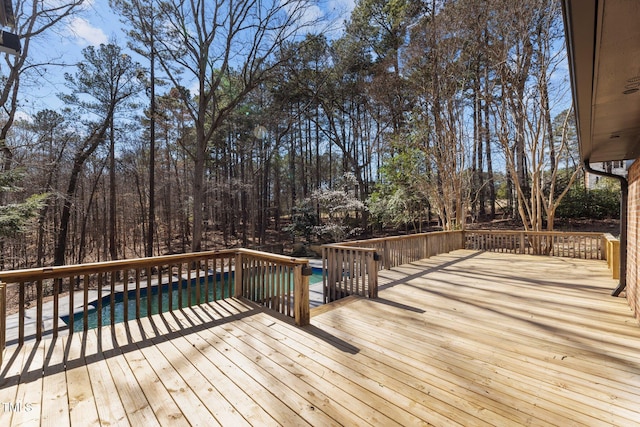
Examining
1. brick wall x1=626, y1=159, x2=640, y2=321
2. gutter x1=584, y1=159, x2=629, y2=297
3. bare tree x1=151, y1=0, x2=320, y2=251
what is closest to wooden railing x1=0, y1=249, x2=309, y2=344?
brick wall x1=626, y1=159, x2=640, y2=321

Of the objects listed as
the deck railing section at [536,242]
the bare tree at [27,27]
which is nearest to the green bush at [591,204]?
the deck railing section at [536,242]

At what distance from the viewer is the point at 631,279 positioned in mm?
3445

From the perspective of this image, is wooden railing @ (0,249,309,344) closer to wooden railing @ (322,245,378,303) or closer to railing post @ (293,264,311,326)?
railing post @ (293,264,311,326)

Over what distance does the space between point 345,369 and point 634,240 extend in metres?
3.85

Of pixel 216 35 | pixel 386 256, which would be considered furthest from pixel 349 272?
pixel 216 35

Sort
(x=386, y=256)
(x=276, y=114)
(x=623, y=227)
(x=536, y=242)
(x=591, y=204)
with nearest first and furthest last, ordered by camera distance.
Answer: (x=623, y=227) < (x=386, y=256) < (x=536, y=242) < (x=591, y=204) < (x=276, y=114)

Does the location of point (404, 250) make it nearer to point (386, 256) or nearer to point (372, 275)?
point (386, 256)

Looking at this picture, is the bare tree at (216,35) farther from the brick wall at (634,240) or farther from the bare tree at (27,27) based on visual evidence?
the brick wall at (634,240)

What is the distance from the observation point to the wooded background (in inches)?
312

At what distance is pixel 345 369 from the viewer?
2139 millimetres

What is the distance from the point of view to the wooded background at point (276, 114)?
7.92 m

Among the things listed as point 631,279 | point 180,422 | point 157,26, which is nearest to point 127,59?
point 157,26

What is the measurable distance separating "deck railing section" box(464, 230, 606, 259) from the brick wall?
3.90m

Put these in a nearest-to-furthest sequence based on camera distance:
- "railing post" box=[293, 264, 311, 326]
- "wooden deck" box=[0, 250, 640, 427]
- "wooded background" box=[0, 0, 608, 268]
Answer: "wooden deck" box=[0, 250, 640, 427] < "railing post" box=[293, 264, 311, 326] < "wooded background" box=[0, 0, 608, 268]
